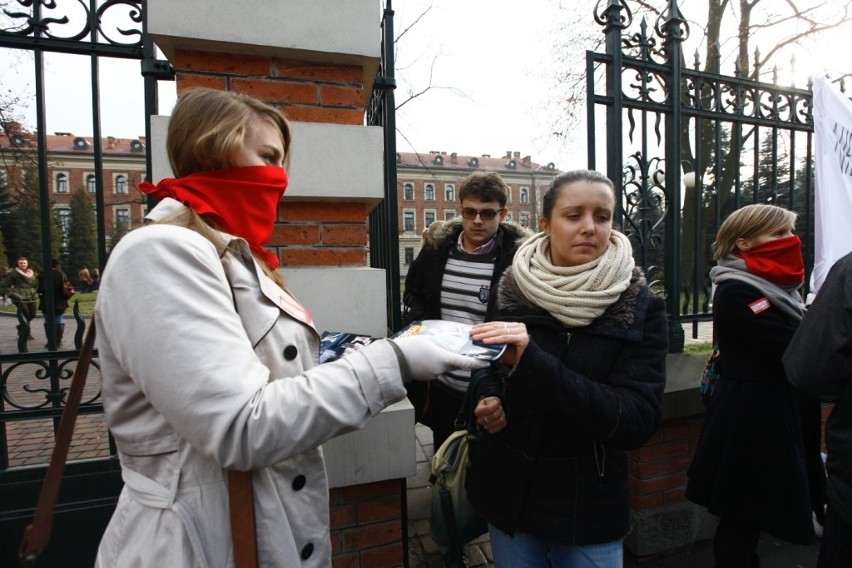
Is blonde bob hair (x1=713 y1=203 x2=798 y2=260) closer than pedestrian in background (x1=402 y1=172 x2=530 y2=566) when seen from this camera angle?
Yes

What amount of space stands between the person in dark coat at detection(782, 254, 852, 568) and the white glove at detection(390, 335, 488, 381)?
140cm

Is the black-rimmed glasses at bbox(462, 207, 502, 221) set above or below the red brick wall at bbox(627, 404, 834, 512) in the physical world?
above

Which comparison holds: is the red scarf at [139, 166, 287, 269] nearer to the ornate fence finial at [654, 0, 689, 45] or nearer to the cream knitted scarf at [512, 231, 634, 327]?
the cream knitted scarf at [512, 231, 634, 327]

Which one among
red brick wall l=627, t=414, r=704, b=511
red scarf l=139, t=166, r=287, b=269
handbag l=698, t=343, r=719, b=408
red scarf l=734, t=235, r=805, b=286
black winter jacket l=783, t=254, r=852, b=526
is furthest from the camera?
red brick wall l=627, t=414, r=704, b=511

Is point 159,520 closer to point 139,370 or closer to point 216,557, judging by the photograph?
point 216,557

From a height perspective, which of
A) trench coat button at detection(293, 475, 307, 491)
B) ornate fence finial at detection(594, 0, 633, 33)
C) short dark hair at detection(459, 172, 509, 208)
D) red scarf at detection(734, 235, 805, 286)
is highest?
ornate fence finial at detection(594, 0, 633, 33)

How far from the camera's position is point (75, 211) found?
7.56ft

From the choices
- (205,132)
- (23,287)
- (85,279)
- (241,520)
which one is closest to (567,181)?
(205,132)

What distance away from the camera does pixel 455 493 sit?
6.35ft

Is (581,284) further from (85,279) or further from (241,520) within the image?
(85,279)

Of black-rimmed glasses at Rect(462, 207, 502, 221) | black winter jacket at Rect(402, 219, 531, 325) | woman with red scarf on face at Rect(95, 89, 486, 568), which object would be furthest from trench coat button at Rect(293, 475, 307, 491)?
black-rimmed glasses at Rect(462, 207, 502, 221)

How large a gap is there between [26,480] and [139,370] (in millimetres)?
1651

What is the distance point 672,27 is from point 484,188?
149cm

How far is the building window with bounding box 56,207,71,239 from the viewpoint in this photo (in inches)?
89.6
